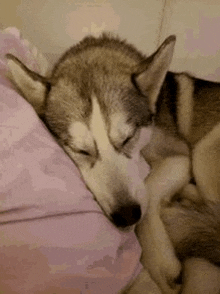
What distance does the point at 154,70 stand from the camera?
114cm

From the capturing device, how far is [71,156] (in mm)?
1132

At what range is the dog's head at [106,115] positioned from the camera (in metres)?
1.05

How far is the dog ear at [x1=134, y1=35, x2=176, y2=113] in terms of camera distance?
3.54 feet


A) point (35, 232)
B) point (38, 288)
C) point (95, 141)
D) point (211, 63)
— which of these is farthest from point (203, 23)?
point (38, 288)

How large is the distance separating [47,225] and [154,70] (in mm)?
665

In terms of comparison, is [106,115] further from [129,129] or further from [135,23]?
[135,23]

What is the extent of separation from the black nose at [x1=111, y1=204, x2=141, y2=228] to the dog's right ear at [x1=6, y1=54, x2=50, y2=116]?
49 centimetres

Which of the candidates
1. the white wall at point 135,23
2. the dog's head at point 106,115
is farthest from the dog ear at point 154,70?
the white wall at point 135,23

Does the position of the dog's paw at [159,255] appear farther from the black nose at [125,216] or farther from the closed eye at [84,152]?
the closed eye at [84,152]

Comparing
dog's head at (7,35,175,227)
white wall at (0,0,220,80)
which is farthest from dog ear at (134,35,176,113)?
white wall at (0,0,220,80)

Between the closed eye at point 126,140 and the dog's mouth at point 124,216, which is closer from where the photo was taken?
the dog's mouth at point 124,216

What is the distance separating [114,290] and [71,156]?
0.47 m

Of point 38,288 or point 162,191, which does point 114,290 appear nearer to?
point 38,288

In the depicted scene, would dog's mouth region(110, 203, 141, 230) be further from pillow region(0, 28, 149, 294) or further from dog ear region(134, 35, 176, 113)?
dog ear region(134, 35, 176, 113)
